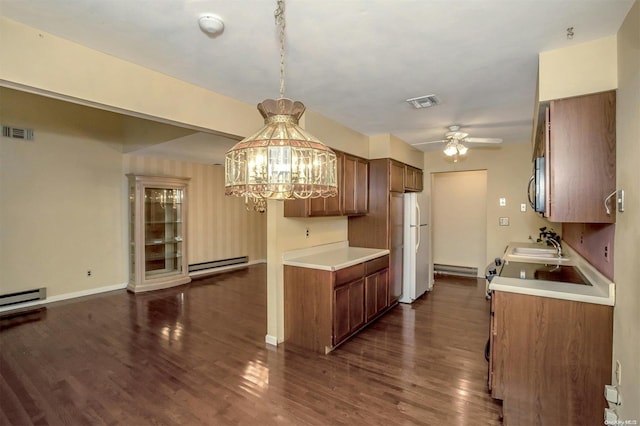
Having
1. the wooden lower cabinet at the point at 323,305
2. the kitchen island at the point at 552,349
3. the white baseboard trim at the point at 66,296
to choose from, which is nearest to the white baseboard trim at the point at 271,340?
the wooden lower cabinet at the point at 323,305

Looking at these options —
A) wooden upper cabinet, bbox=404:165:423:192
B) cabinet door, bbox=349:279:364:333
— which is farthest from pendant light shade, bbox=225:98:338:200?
wooden upper cabinet, bbox=404:165:423:192

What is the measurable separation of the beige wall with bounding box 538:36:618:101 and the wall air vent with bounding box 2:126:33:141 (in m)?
6.20

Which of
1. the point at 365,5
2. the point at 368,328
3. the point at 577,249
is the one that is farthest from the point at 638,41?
the point at 368,328

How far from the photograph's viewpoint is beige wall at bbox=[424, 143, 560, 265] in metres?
5.18

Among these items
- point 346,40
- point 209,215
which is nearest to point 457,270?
point 209,215

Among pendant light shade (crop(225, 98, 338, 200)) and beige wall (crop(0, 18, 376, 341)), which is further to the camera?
beige wall (crop(0, 18, 376, 341))

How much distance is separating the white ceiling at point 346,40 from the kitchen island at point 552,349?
1.60 meters

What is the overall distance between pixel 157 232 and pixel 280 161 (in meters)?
5.39

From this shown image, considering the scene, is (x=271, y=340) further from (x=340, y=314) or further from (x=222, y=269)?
(x=222, y=269)

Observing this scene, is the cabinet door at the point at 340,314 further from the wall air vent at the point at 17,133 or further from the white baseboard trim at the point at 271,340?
the wall air vent at the point at 17,133

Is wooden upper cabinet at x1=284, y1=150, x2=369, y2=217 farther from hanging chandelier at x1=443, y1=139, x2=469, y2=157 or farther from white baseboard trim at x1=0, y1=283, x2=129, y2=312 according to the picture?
white baseboard trim at x1=0, y1=283, x2=129, y2=312

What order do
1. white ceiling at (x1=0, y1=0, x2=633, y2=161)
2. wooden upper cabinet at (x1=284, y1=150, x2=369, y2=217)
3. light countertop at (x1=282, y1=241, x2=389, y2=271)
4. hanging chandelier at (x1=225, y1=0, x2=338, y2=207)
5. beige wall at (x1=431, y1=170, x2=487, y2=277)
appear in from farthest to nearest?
beige wall at (x1=431, y1=170, x2=487, y2=277) < wooden upper cabinet at (x1=284, y1=150, x2=369, y2=217) < light countertop at (x1=282, y1=241, x2=389, y2=271) < white ceiling at (x1=0, y1=0, x2=633, y2=161) < hanging chandelier at (x1=225, y1=0, x2=338, y2=207)

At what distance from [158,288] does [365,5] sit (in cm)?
555

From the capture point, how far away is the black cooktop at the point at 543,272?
7.62 feet
